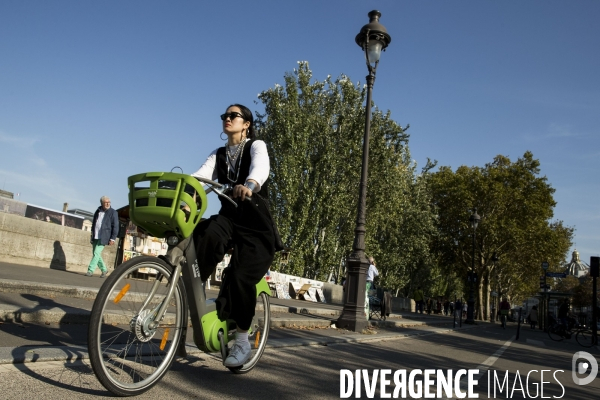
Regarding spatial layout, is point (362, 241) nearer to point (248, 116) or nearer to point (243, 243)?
point (248, 116)

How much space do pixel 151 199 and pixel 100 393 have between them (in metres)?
1.16

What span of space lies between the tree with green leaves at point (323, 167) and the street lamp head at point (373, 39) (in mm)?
18436

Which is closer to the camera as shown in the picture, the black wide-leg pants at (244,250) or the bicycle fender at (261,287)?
the black wide-leg pants at (244,250)

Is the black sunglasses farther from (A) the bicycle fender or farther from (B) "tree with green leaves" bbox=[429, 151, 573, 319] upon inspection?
(B) "tree with green leaves" bbox=[429, 151, 573, 319]

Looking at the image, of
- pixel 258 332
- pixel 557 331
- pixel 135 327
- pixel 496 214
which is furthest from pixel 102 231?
pixel 496 214

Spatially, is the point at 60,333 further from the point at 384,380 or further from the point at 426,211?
the point at 426,211

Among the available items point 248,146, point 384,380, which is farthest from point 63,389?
point 384,380

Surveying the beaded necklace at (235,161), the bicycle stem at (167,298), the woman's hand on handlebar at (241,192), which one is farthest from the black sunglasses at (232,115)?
the bicycle stem at (167,298)

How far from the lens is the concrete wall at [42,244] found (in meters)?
13.4

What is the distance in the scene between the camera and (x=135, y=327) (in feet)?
10.7

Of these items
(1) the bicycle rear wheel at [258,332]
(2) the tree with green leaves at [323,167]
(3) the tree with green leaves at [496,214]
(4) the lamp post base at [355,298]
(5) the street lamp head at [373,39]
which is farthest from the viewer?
(3) the tree with green leaves at [496,214]

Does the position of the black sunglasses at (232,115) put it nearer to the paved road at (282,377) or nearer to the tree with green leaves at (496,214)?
the paved road at (282,377)

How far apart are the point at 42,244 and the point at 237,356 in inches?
467

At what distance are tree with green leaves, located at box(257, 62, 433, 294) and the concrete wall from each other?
16.2 m
